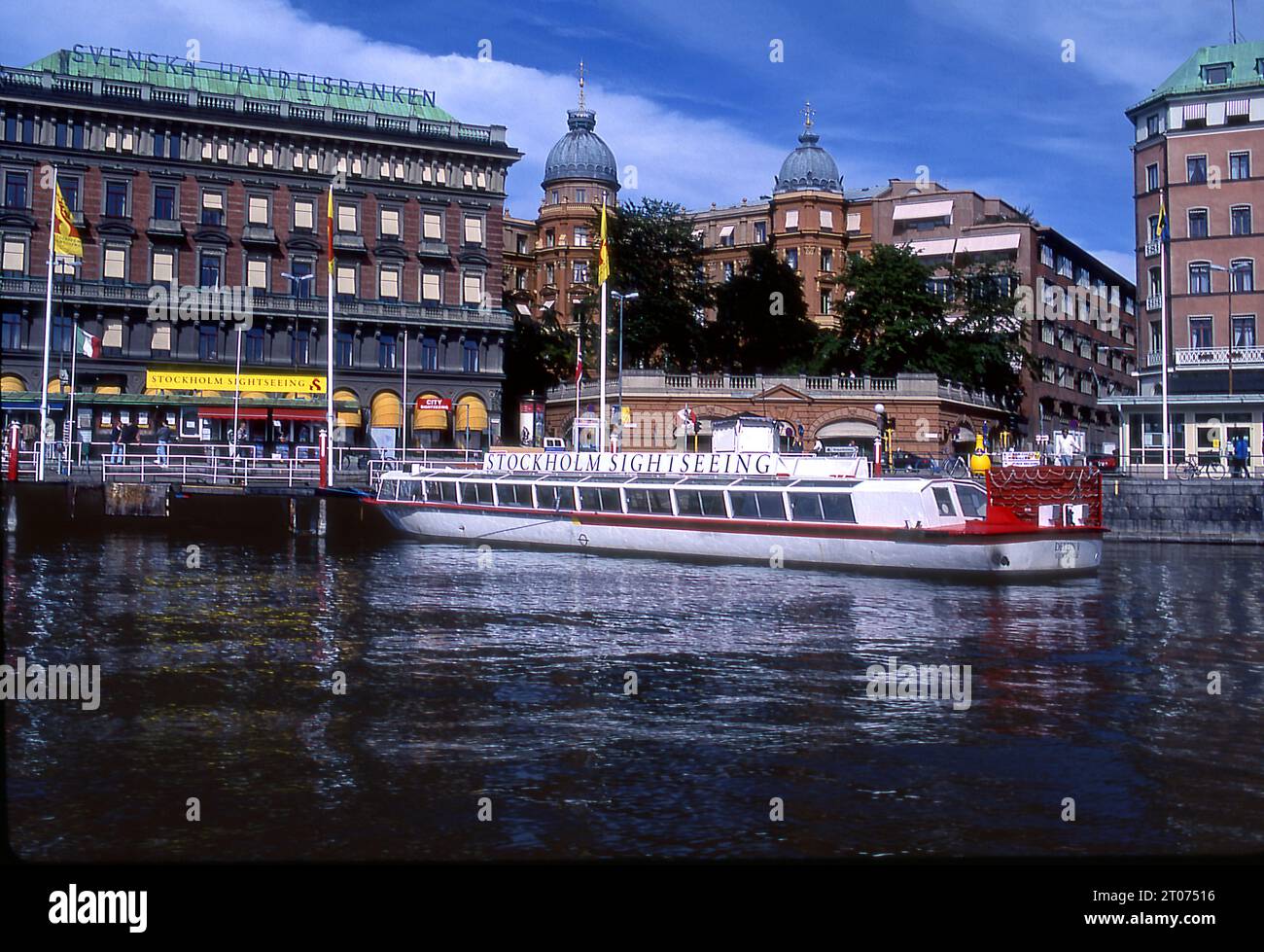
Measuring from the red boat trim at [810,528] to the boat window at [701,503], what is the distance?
0.92 feet

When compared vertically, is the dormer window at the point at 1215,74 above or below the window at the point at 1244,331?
above

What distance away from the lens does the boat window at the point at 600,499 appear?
42344 millimetres

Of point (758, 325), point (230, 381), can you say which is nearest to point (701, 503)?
point (230, 381)

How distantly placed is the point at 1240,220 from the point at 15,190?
7287 cm

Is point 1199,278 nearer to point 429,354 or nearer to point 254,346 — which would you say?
point 429,354

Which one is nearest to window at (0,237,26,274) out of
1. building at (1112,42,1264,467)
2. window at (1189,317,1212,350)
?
building at (1112,42,1264,467)

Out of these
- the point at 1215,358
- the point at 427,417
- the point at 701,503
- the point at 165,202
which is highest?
the point at 165,202

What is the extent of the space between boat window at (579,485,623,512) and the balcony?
4451 centimetres

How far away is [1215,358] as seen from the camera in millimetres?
71188

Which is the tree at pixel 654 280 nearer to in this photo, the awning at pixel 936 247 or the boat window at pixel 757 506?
the awning at pixel 936 247

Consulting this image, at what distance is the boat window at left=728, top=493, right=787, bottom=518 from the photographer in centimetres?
3834

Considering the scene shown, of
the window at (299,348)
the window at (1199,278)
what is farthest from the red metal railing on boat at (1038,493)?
the window at (299,348)

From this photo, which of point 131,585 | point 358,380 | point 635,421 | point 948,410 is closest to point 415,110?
point 358,380

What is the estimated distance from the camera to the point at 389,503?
49.5 m
